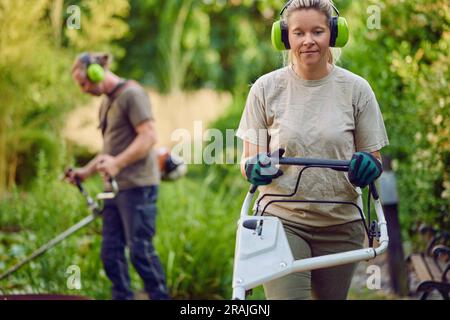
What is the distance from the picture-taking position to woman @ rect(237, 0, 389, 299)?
315cm

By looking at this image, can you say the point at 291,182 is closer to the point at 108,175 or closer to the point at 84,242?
the point at 108,175

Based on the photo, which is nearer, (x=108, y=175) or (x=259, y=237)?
(x=259, y=237)

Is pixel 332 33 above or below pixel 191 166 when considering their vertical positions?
above

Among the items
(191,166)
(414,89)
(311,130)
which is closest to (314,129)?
(311,130)

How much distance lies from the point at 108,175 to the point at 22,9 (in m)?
5.05

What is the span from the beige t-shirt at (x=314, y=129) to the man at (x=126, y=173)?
88.9 inches

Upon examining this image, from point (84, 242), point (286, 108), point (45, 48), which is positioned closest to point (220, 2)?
point (45, 48)

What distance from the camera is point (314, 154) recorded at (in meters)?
3.15

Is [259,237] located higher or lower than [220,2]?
lower

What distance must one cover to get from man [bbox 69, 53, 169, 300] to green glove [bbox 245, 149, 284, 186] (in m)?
2.55

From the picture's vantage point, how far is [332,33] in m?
3.21

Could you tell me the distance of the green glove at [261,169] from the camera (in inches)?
113

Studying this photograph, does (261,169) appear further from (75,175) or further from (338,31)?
(75,175)

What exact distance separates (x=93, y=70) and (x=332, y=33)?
260 cm
